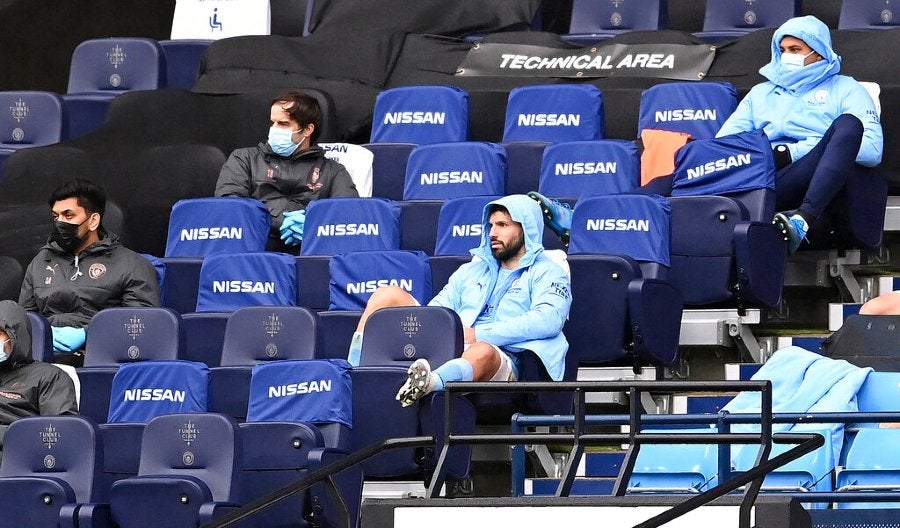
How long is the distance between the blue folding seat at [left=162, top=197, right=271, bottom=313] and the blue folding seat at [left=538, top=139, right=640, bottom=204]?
4.25 feet

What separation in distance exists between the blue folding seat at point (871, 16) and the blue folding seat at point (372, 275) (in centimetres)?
316

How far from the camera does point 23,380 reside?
737 centimetres

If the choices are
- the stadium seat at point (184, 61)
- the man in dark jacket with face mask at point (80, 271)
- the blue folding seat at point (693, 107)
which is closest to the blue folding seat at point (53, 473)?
the man in dark jacket with face mask at point (80, 271)

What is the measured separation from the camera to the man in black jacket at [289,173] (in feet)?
29.1

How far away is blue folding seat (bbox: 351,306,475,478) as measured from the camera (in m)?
6.86

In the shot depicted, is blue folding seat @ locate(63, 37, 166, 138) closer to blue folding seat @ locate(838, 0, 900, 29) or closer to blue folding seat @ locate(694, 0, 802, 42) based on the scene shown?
blue folding seat @ locate(694, 0, 802, 42)

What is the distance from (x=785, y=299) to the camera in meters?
8.48

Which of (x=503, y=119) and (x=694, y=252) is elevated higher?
(x=503, y=119)

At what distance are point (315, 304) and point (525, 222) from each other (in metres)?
1.32

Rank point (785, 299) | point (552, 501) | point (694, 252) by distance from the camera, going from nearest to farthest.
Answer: point (552, 501) < point (694, 252) < point (785, 299)

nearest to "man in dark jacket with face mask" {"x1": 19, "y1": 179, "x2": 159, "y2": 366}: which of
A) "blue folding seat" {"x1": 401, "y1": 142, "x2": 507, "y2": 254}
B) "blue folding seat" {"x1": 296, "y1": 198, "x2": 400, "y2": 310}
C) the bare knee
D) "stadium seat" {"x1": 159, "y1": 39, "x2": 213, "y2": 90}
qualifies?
"blue folding seat" {"x1": 296, "y1": 198, "x2": 400, "y2": 310}

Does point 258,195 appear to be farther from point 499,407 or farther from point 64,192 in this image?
point 499,407

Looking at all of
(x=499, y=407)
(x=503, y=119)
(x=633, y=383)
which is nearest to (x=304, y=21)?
(x=503, y=119)

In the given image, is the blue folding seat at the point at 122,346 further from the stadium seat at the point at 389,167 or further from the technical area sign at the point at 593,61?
the technical area sign at the point at 593,61
